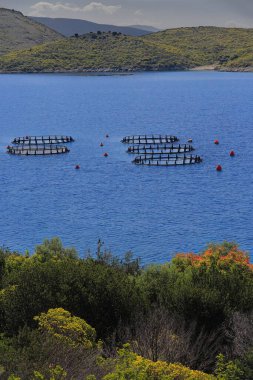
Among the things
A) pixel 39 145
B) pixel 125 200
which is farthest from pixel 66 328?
pixel 39 145

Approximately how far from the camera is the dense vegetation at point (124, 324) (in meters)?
25.1

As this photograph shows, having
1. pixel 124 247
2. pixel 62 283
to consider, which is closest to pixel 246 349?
pixel 62 283

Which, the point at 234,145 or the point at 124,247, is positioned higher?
the point at 234,145

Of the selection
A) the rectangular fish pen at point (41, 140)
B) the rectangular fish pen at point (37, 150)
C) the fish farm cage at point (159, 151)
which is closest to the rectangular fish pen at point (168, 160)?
the fish farm cage at point (159, 151)

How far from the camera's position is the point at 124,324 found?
115ft

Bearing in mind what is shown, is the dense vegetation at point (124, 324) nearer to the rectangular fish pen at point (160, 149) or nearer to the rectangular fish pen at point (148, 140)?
the rectangular fish pen at point (160, 149)

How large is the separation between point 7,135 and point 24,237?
91.7 m

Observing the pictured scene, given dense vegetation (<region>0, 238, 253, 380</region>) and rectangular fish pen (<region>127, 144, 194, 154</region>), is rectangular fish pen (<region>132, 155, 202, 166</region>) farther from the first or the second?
dense vegetation (<region>0, 238, 253, 380</region>)

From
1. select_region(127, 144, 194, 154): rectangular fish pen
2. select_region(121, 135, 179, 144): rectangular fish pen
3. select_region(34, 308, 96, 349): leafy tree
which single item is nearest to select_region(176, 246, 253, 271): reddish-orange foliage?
select_region(34, 308, 96, 349): leafy tree

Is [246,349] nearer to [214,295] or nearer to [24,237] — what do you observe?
[214,295]

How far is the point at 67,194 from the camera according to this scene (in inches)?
4003

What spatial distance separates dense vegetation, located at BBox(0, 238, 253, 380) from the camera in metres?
25.1

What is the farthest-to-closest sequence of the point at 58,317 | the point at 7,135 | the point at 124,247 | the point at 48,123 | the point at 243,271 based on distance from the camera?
1. the point at 48,123
2. the point at 7,135
3. the point at 124,247
4. the point at 243,271
5. the point at 58,317

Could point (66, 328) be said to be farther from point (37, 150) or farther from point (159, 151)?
point (37, 150)
